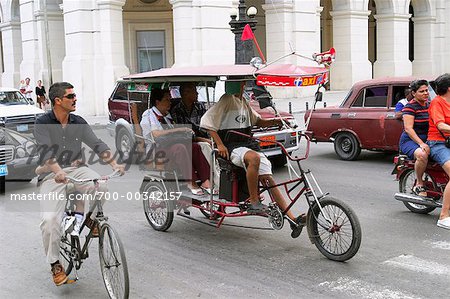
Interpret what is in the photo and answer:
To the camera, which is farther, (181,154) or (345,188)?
(345,188)

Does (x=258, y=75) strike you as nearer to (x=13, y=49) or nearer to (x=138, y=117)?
(x=138, y=117)

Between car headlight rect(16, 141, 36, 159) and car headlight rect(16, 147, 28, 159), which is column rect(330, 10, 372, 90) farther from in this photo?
car headlight rect(16, 147, 28, 159)

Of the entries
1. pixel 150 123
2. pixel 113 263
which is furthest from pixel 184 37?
pixel 113 263

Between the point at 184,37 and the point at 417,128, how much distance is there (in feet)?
61.4

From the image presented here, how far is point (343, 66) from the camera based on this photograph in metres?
30.2

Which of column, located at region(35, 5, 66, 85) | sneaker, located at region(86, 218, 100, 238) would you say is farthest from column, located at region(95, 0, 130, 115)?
sneaker, located at region(86, 218, 100, 238)

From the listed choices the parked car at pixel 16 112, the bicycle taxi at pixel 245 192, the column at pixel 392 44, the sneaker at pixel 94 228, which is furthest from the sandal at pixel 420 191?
the column at pixel 392 44

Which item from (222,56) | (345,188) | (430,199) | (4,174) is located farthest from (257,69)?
(222,56)

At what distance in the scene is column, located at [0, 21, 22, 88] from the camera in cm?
3334

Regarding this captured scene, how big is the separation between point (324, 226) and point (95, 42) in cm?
2195

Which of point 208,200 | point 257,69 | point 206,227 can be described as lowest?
point 206,227

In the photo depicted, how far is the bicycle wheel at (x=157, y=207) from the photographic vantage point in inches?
289

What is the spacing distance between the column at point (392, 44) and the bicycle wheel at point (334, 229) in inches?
1072

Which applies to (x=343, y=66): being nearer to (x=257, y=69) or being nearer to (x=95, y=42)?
(x=95, y=42)
